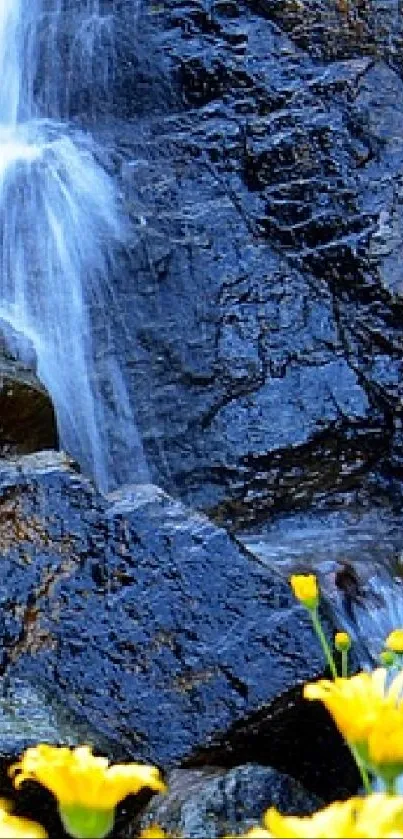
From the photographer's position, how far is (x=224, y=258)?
552 cm

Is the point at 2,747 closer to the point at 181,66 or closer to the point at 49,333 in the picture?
the point at 49,333

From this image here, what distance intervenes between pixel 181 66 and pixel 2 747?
399 cm

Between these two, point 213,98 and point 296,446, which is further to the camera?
point 213,98

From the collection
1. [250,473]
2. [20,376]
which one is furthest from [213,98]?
[20,376]

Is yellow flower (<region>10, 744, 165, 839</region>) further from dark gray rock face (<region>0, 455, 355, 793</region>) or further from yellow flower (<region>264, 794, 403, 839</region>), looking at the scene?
dark gray rock face (<region>0, 455, 355, 793</region>)

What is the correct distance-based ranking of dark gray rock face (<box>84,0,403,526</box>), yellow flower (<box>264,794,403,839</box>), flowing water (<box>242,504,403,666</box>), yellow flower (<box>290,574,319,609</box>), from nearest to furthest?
yellow flower (<box>264,794,403,839</box>) < yellow flower (<box>290,574,319,609</box>) < flowing water (<box>242,504,403,666</box>) < dark gray rock face (<box>84,0,403,526</box>)

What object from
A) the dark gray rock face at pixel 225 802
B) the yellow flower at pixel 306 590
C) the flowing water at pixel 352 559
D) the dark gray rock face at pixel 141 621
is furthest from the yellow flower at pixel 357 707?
the flowing water at pixel 352 559

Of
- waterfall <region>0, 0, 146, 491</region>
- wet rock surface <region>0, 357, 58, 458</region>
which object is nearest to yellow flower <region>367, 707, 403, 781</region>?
wet rock surface <region>0, 357, 58, 458</region>

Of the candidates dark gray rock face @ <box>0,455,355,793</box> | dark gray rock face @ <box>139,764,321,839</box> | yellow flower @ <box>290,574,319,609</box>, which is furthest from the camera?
dark gray rock face @ <box>0,455,355,793</box>

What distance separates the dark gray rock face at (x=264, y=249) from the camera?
5215 mm

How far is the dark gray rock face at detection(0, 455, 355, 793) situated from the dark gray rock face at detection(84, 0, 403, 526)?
187 cm

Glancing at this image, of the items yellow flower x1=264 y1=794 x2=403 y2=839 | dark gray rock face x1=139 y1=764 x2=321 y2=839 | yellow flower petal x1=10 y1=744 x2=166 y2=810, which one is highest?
yellow flower x1=264 y1=794 x2=403 y2=839

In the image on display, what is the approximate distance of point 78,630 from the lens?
9.84ft

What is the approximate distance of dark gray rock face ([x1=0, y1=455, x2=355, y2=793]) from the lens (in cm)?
292
